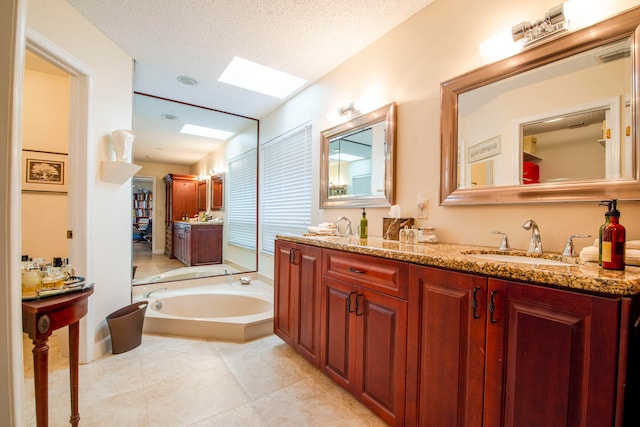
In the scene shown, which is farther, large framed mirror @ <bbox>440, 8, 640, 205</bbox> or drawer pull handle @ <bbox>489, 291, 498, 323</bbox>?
large framed mirror @ <bbox>440, 8, 640, 205</bbox>

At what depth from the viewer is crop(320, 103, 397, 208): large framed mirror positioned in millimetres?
2168

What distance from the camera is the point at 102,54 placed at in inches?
91.0

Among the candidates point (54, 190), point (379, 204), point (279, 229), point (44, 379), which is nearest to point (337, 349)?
point (379, 204)

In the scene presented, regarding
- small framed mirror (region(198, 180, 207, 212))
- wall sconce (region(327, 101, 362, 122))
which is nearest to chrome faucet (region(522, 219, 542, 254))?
wall sconce (region(327, 101, 362, 122))

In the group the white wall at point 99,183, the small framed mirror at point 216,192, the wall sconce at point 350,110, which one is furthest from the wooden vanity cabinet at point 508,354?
the small framed mirror at point 216,192

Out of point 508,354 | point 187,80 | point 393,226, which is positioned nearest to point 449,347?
point 508,354

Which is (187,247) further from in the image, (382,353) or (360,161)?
(382,353)

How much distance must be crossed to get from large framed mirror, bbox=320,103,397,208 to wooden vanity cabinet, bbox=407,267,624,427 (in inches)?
43.5

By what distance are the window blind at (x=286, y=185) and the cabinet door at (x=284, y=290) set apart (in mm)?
922

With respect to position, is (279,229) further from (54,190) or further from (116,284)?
(54,190)

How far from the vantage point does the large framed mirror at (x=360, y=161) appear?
2168 millimetres

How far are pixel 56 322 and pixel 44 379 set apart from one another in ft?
0.72

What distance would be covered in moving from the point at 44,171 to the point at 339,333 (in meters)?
3.08

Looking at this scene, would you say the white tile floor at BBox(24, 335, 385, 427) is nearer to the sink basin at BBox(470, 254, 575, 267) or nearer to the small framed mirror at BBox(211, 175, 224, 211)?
the sink basin at BBox(470, 254, 575, 267)
